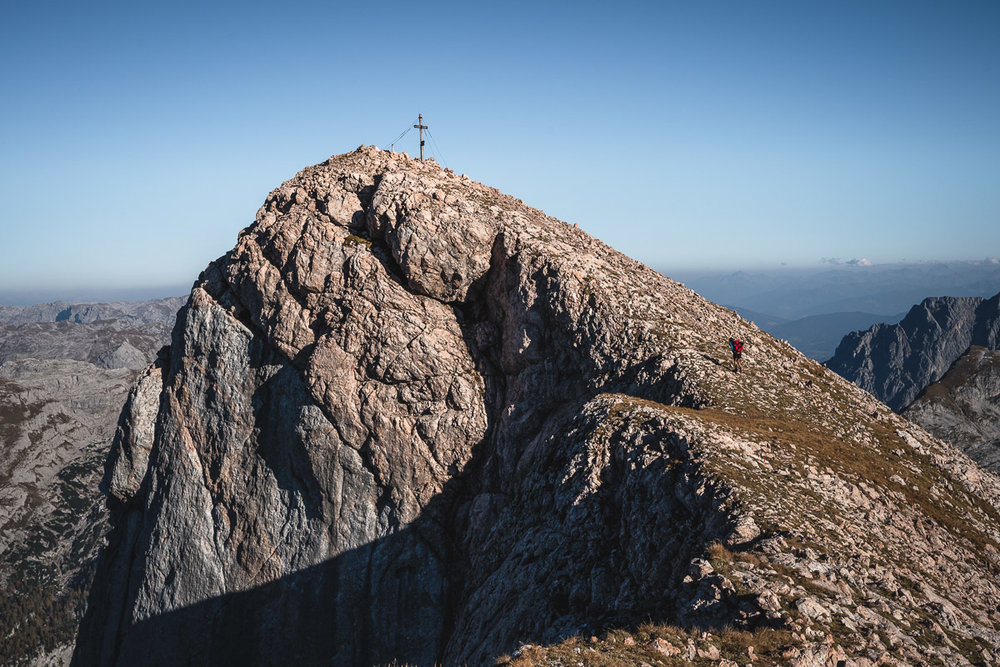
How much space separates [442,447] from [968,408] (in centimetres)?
15261

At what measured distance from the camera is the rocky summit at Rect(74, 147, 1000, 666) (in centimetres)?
2558

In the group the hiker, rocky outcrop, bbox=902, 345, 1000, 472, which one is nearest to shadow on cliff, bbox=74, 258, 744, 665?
the hiker

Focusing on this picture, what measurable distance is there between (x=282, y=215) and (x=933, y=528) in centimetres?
4878

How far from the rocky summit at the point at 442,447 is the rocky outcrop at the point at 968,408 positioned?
11707 cm

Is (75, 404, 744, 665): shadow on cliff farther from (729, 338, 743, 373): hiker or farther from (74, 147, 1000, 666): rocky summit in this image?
(729, 338, 743, 373): hiker

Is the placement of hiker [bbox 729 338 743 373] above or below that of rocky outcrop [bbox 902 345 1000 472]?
above

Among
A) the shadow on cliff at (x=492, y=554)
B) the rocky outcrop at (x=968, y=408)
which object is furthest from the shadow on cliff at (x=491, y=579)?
the rocky outcrop at (x=968, y=408)

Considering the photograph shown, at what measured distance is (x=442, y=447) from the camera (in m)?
43.3

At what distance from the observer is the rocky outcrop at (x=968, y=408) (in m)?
125

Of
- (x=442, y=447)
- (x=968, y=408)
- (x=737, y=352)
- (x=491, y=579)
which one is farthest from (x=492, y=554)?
(x=968, y=408)

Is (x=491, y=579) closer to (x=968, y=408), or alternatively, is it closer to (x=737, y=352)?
(x=737, y=352)

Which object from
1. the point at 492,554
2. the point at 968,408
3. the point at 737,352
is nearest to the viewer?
the point at 492,554

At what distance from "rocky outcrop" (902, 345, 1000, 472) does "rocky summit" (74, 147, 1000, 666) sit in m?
117

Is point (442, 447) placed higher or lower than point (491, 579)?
higher
